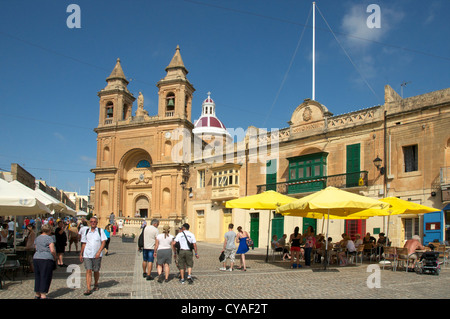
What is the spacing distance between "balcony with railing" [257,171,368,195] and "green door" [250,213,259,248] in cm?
225

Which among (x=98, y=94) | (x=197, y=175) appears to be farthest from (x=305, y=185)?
(x=98, y=94)

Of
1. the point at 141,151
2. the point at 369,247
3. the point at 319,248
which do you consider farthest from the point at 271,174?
the point at 141,151

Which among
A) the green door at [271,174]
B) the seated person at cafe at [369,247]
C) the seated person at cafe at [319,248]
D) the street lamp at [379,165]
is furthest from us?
the green door at [271,174]

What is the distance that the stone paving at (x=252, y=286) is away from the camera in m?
9.50

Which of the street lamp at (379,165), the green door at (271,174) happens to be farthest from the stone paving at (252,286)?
the green door at (271,174)

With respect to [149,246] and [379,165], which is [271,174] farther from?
[149,246]

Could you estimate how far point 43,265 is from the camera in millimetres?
8805

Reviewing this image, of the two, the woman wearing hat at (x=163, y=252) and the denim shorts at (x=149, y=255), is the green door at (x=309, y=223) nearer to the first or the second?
the denim shorts at (x=149, y=255)

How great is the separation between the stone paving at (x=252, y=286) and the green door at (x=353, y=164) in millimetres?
10300

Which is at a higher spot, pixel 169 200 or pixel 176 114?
pixel 176 114

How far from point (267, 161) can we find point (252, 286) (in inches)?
777
